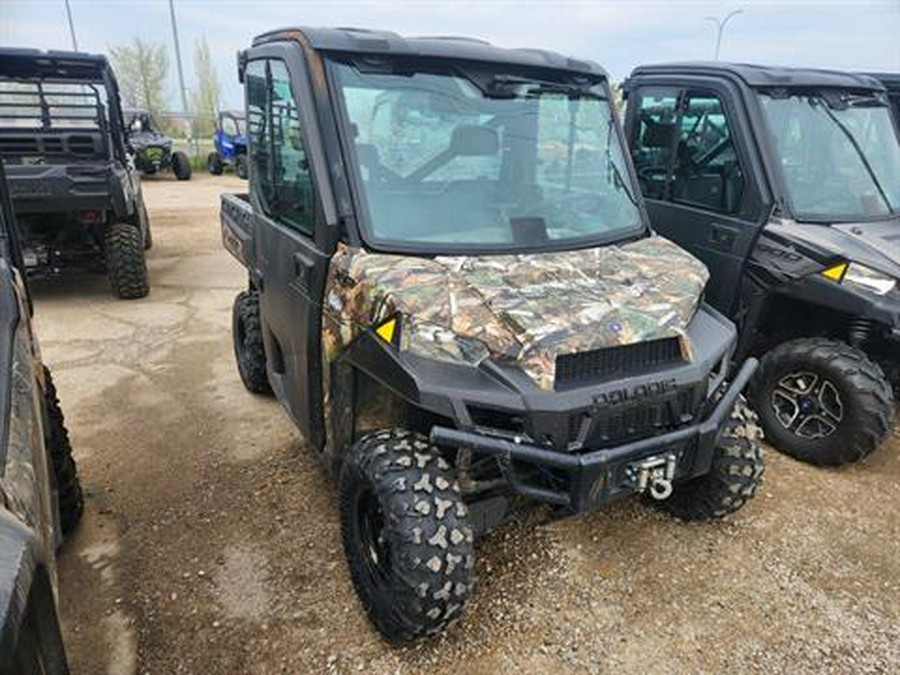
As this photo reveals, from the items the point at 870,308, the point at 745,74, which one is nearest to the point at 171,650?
Result: the point at 870,308

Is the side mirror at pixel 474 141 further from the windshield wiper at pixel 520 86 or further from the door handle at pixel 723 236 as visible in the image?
the door handle at pixel 723 236

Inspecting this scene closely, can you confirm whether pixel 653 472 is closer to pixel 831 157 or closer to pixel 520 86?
pixel 520 86

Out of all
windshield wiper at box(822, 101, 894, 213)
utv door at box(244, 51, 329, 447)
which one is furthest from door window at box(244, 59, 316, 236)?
windshield wiper at box(822, 101, 894, 213)

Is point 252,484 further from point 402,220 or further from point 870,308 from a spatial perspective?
point 870,308

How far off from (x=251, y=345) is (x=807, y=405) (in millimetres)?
3495

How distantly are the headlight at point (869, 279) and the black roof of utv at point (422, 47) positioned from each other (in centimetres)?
180

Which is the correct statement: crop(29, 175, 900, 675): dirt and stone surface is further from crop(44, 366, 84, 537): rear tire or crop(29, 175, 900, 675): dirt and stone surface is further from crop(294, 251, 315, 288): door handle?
crop(294, 251, 315, 288): door handle

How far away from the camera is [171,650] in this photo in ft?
8.54

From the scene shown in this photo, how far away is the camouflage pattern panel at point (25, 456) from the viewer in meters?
1.60

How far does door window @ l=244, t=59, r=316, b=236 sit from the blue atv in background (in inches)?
662

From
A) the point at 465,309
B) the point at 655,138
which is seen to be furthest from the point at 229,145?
the point at 465,309

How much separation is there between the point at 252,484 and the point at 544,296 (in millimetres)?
2075

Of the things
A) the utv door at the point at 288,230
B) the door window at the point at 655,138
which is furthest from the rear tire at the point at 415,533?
the door window at the point at 655,138

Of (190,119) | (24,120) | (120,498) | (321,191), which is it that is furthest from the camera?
(190,119)
